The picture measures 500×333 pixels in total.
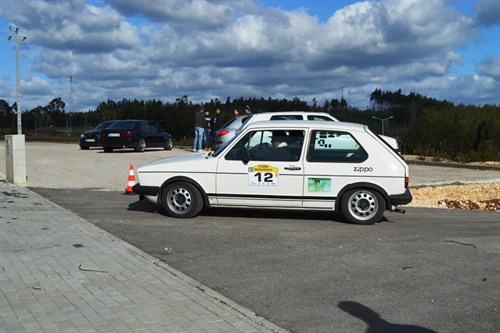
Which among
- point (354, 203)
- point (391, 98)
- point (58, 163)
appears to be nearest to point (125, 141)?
point (58, 163)

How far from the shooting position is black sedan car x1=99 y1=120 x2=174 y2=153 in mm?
25781

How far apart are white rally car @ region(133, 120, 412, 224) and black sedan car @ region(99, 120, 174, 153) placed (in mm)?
16361

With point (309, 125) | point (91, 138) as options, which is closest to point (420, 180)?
point (309, 125)

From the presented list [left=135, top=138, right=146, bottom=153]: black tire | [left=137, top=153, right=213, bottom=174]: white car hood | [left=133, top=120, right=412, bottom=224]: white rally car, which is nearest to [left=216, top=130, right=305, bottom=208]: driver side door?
[left=133, top=120, right=412, bottom=224]: white rally car

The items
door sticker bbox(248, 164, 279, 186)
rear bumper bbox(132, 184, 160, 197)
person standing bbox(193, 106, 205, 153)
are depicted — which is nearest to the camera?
door sticker bbox(248, 164, 279, 186)

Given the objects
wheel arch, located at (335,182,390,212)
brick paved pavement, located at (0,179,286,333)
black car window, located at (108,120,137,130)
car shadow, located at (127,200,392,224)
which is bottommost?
brick paved pavement, located at (0,179,286,333)

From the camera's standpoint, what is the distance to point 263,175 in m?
9.48

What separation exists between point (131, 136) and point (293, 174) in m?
17.4

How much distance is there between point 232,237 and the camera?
27.6 ft

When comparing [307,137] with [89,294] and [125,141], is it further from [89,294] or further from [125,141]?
[125,141]

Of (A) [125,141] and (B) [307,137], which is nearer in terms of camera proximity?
(B) [307,137]

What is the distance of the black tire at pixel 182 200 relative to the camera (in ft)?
31.8

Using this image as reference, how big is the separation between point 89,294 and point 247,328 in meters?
1.72

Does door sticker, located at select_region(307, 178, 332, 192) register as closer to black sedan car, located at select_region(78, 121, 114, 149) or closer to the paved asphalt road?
the paved asphalt road
